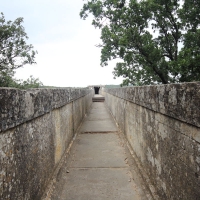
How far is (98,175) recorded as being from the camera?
3.71 m

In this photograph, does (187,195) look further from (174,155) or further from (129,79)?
(129,79)

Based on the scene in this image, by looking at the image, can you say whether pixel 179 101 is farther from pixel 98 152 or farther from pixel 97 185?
pixel 98 152

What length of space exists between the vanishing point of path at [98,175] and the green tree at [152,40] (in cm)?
801

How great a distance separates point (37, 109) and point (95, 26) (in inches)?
654

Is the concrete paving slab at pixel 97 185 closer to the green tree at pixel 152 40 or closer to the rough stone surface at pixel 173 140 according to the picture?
the rough stone surface at pixel 173 140

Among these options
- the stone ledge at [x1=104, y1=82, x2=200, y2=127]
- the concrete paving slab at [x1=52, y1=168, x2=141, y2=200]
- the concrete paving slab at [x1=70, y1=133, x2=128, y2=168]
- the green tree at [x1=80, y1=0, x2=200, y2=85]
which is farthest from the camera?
the green tree at [x1=80, y1=0, x2=200, y2=85]

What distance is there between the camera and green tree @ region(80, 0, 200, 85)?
40.9 ft

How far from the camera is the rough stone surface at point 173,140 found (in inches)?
69.5

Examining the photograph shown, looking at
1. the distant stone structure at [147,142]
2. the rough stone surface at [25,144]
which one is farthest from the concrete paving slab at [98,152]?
the rough stone surface at [25,144]

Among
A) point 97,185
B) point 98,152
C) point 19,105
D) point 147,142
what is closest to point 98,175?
point 97,185

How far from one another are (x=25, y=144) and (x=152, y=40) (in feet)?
45.3

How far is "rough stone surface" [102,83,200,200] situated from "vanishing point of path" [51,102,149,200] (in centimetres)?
42

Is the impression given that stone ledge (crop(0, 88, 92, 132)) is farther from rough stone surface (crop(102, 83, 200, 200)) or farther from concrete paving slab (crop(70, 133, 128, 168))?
concrete paving slab (crop(70, 133, 128, 168))

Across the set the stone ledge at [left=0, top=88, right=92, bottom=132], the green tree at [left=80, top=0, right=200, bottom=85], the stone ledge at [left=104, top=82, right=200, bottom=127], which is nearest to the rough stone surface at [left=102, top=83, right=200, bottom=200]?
the stone ledge at [left=104, top=82, right=200, bottom=127]
